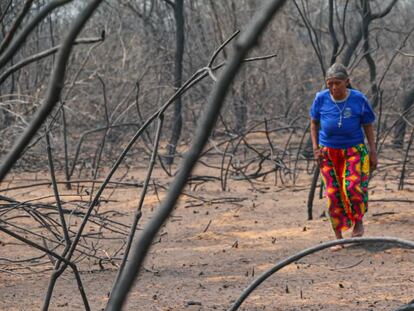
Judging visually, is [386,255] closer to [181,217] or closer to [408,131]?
[181,217]

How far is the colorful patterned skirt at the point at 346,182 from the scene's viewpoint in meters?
6.49

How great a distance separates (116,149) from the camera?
14.0m

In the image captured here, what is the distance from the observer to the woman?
251 inches

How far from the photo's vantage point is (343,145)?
6.46 metres

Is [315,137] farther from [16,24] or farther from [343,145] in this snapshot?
[16,24]

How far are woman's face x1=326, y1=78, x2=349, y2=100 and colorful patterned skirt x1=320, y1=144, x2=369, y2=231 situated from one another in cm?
35

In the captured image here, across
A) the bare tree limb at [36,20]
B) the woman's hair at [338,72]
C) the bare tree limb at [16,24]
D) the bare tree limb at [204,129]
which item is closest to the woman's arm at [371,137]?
the woman's hair at [338,72]

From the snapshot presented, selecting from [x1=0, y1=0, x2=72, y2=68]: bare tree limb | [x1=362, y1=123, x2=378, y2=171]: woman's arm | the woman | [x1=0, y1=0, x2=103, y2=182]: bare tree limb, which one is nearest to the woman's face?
the woman

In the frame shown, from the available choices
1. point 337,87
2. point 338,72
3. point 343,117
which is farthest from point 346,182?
point 338,72

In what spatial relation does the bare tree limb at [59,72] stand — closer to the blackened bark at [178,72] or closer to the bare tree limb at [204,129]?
the bare tree limb at [204,129]

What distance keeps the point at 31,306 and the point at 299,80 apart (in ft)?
43.4

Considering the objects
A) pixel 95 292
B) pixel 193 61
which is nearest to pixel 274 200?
pixel 95 292

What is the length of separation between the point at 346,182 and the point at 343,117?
445 millimetres

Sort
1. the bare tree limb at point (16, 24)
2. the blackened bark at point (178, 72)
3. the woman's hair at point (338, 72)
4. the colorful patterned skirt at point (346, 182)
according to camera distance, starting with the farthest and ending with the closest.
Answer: the blackened bark at point (178, 72)
the colorful patterned skirt at point (346, 182)
the woman's hair at point (338, 72)
the bare tree limb at point (16, 24)
